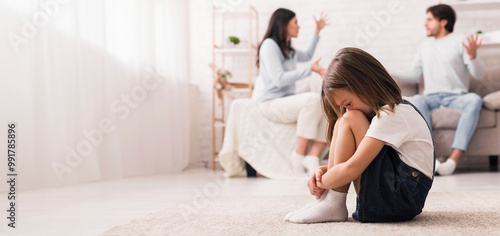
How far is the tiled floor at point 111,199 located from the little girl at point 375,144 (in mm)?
674

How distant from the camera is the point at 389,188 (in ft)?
3.87

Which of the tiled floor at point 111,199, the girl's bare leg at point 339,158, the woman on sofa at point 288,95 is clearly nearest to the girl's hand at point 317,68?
the woman on sofa at point 288,95

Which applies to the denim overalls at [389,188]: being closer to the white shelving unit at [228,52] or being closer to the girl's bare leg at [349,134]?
→ the girl's bare leg at [349,134]

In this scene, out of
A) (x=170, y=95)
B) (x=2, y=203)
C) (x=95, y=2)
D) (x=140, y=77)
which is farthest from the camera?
(x=170, y=95)

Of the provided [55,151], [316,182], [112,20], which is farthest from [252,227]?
[112,20]

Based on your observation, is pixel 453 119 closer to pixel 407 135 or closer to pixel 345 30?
pixel 345 30

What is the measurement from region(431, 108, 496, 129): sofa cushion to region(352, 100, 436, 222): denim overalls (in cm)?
195

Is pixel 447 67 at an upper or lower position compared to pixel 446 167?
upper

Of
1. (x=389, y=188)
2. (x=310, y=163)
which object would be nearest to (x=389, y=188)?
(x=389, y=188)

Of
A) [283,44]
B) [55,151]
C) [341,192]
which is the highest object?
[283,44]

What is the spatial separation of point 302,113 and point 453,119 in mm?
962

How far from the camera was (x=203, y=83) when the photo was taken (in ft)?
14.2

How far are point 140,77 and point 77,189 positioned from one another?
1217 millimetres

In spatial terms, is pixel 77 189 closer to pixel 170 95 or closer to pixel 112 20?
pixel 112 20
